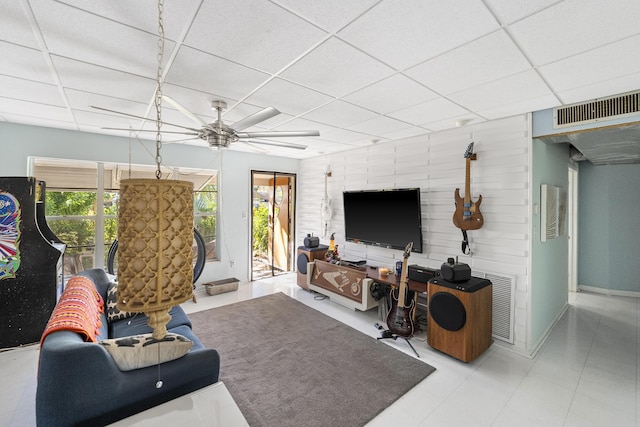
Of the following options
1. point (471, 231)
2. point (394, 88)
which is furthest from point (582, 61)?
point (471, 231)

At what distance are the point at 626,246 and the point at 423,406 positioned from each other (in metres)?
5.27

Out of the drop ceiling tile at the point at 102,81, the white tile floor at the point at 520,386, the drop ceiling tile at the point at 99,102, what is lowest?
the white tile floor at the point at 520,386

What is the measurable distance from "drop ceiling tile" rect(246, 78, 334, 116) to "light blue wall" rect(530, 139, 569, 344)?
2364 mm

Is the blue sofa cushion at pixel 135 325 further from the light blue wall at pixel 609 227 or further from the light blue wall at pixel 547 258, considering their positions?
the light blue wall at pixel 609 227

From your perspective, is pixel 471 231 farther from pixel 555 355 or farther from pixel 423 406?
pixel 423 406

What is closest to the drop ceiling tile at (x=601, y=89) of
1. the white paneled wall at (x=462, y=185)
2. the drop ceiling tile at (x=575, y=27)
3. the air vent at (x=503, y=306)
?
the white paneled wall at (x=462, y=185)

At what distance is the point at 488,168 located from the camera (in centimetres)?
325

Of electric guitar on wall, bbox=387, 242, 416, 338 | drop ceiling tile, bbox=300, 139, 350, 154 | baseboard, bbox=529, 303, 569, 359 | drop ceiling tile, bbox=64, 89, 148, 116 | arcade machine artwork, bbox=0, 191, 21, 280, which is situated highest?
drop ceiling tile, bbox=300, 139, 350, 154

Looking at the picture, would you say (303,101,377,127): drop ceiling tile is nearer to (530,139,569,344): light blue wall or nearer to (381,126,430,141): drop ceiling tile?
(381,126,430,141): drop ceiling tile

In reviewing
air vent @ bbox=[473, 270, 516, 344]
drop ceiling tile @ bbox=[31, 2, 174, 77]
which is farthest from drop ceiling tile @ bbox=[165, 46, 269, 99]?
air vent @ bbox=[473, 270, 516, 344]

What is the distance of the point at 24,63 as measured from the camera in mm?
2023

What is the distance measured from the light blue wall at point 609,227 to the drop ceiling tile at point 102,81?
6945mm

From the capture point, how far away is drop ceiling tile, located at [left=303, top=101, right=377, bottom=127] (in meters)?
2.89

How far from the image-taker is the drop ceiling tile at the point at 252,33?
1.46 meters
